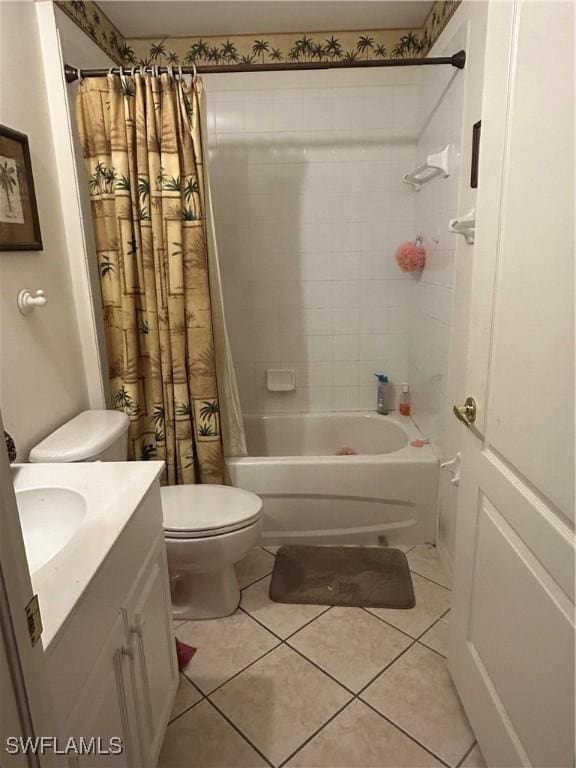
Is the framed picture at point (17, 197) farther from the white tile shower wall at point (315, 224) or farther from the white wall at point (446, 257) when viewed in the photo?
the white wall at point (446, 257)

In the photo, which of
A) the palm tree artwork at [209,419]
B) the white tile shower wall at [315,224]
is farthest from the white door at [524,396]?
the white tile shower wall at [315,224]

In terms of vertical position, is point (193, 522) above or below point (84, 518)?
below

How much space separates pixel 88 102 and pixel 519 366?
6.00 ft

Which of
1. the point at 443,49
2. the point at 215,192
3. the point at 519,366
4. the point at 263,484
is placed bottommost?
the point at 263,484

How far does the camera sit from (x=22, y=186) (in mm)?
1480

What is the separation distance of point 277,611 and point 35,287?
152 centimetres

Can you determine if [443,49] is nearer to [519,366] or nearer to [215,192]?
[215,192]

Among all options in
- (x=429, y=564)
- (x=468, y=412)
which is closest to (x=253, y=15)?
(x=468, y=412)

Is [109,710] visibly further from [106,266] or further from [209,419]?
[106,266]

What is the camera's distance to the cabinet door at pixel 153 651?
105 cm

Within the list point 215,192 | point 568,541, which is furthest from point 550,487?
point 215,192

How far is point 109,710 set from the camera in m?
0.89

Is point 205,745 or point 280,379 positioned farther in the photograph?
point 280,379

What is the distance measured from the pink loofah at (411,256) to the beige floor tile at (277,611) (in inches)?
68.2
